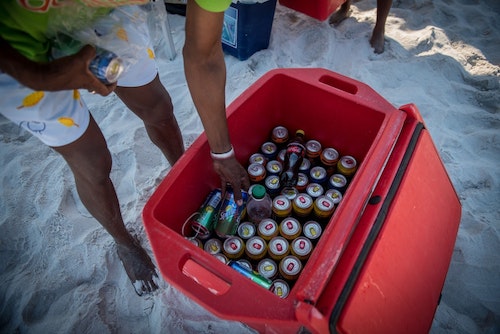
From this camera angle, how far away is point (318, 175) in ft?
3.80

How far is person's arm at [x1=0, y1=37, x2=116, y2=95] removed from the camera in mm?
564

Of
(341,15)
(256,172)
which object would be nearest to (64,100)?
(256,172)

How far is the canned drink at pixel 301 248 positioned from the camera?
979mm

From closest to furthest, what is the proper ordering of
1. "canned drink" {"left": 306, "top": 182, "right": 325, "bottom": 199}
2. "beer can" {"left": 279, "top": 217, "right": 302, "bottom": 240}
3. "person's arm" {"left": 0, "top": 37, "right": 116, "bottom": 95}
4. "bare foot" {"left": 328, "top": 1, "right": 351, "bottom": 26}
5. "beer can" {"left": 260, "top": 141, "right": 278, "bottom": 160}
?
1. "person's arm" {"left": 0, "top": 37, "right": 116, "bottom": 95}
2. "beer can" {"left": 279, "top": 217, "right": 302, "bottom": 240}
3. "canned drink" {"left": 306, "top": 182, "right": 325, "bottom": 199}
4. "beer can" {"left": 260, "top": 141, "right": 278, "bottom": 160}
5. "bare foot" {"left": 328, "top": 1, "right": 351, "bottom": 26}

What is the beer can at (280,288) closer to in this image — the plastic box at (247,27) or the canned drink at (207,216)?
the canned drink at (207,216)

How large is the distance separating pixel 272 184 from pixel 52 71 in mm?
734

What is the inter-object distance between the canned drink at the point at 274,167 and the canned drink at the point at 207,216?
21 centimetres

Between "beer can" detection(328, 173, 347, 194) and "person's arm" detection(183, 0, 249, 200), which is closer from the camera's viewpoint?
"person's arm" detection(183, 0, 249, 200)

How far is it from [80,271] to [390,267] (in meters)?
1.01

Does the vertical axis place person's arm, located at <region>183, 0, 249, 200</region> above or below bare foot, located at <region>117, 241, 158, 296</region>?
Result: above

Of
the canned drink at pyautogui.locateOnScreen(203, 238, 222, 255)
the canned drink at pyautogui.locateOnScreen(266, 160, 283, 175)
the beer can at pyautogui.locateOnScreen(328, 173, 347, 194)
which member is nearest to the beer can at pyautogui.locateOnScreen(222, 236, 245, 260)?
the canned drink at pyautogui.locateOnScreen(203, 238, 222, 255)

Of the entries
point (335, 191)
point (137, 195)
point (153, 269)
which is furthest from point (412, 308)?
point (137, 195)

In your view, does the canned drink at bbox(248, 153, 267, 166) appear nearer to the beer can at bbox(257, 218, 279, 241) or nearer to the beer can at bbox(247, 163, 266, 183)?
the beer can at bbox(247, 163, 266, 183)

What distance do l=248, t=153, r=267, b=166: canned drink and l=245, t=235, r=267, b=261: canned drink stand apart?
0.29m
